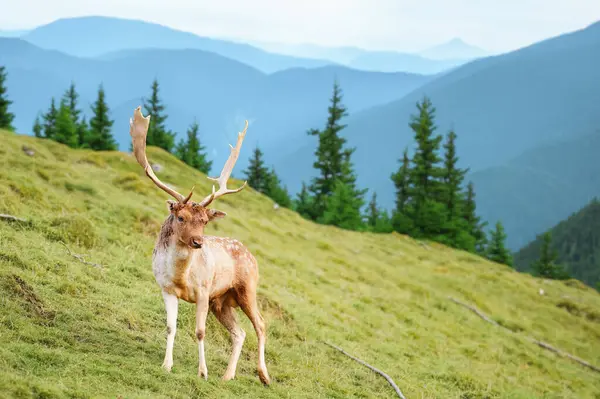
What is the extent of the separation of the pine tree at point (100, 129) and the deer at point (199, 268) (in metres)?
63.5

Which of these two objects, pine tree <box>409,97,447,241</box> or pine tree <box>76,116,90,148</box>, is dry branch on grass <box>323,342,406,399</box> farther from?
pine tree <box>76,116,90,148</box>

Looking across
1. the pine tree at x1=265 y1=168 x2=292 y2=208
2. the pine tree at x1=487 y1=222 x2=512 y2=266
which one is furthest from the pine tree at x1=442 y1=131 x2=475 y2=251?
the pine tree at x1=265 y1=168 x2=292 y2=208

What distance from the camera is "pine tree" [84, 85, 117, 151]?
226 feet

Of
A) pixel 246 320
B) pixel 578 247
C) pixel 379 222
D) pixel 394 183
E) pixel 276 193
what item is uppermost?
pixel 394 183

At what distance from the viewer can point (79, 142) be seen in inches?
2899

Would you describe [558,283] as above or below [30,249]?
below

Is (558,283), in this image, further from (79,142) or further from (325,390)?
(79,142)

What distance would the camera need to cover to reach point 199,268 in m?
8.84

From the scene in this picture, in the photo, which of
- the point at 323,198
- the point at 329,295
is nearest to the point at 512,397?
the point at 329,295

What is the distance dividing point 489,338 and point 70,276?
53.8 ft

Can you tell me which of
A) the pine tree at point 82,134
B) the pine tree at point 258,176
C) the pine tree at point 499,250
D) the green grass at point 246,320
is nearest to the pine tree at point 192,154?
the pine tree at point 258,176

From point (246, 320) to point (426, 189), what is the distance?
55.0 meters

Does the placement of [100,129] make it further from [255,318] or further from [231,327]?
[255,318]

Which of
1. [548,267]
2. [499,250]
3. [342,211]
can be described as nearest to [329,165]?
[342,211]
